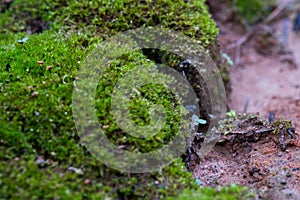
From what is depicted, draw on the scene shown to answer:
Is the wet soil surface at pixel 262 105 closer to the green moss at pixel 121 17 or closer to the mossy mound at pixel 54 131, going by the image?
the mossy mound at pixel 54 131

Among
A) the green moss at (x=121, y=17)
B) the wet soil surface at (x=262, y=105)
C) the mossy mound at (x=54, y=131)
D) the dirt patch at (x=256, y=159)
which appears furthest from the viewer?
the green moss at (x=121, y=17)

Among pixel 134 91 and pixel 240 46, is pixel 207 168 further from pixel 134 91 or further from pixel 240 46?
pixel 240 46

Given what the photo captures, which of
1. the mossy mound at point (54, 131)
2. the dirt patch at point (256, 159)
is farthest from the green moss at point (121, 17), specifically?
the dirt patch at point (256, 159)

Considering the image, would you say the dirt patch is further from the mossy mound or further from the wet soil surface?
the mossy mound

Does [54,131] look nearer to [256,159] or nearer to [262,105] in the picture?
[256,159]

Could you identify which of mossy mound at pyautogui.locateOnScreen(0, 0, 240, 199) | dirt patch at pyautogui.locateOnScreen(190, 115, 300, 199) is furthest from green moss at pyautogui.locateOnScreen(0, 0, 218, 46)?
dirt patch at pyautogui.locateOnScreen(190, 115, 300, 199)

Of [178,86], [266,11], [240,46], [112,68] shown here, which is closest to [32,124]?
[112,68]

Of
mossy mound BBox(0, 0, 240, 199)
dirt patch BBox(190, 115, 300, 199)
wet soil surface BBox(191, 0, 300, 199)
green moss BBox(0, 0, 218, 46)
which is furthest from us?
green moss BBox(0, 0, 218, 46)

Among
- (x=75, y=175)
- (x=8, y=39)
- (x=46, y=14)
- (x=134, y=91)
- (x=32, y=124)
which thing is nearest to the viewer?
(x=75, y=175)
